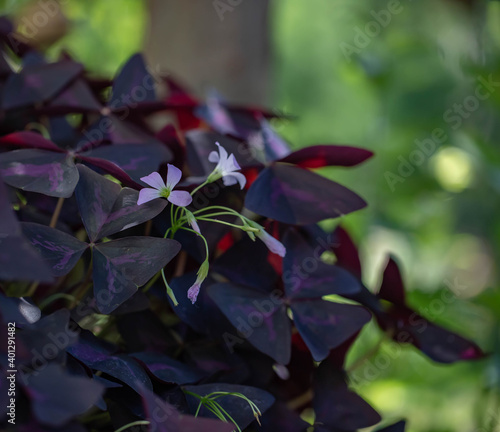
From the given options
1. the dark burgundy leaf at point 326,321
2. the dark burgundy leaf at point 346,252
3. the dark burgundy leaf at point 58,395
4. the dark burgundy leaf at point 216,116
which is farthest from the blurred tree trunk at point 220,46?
the dark burgundy leaf at point 58,395

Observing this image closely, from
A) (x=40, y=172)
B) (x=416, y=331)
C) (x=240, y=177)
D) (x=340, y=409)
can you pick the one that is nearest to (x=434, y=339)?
(x=416, y=331)

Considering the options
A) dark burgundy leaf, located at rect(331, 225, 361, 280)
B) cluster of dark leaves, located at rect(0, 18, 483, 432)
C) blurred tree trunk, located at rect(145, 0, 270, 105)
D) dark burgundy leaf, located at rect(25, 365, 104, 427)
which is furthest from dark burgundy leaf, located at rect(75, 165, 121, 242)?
blurred tree trunk, located at rect(145, 0, 270, 105)

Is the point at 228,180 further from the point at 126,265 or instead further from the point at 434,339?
the point at 434,339

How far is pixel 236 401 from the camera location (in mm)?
300

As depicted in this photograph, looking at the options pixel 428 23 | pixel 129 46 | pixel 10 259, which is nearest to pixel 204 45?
pixel 10 259

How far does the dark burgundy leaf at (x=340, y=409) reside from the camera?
1.12 ft

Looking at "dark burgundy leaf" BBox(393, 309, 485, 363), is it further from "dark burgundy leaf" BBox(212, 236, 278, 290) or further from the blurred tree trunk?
the blurred tree trunk

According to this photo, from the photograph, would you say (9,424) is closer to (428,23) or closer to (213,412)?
(213,412)

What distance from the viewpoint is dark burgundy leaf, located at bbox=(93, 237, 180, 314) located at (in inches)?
11.0

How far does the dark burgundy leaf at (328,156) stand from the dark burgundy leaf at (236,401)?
164 mm

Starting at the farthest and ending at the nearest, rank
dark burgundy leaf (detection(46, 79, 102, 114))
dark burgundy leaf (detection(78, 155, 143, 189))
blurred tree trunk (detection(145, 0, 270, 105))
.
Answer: blurred tree trunk (detection(145, 0, 270, 105)) < dark burgundy leaf (detection(46, 79, 102, 114)) < dark burgundy leaf (detection(78, 155, 143, 189))

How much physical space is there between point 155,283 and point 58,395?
0.45 feet

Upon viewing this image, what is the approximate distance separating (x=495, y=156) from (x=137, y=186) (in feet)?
2.24

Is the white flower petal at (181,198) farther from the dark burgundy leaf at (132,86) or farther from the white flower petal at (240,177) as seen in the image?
the dark burgundy leaf at (132,86)
